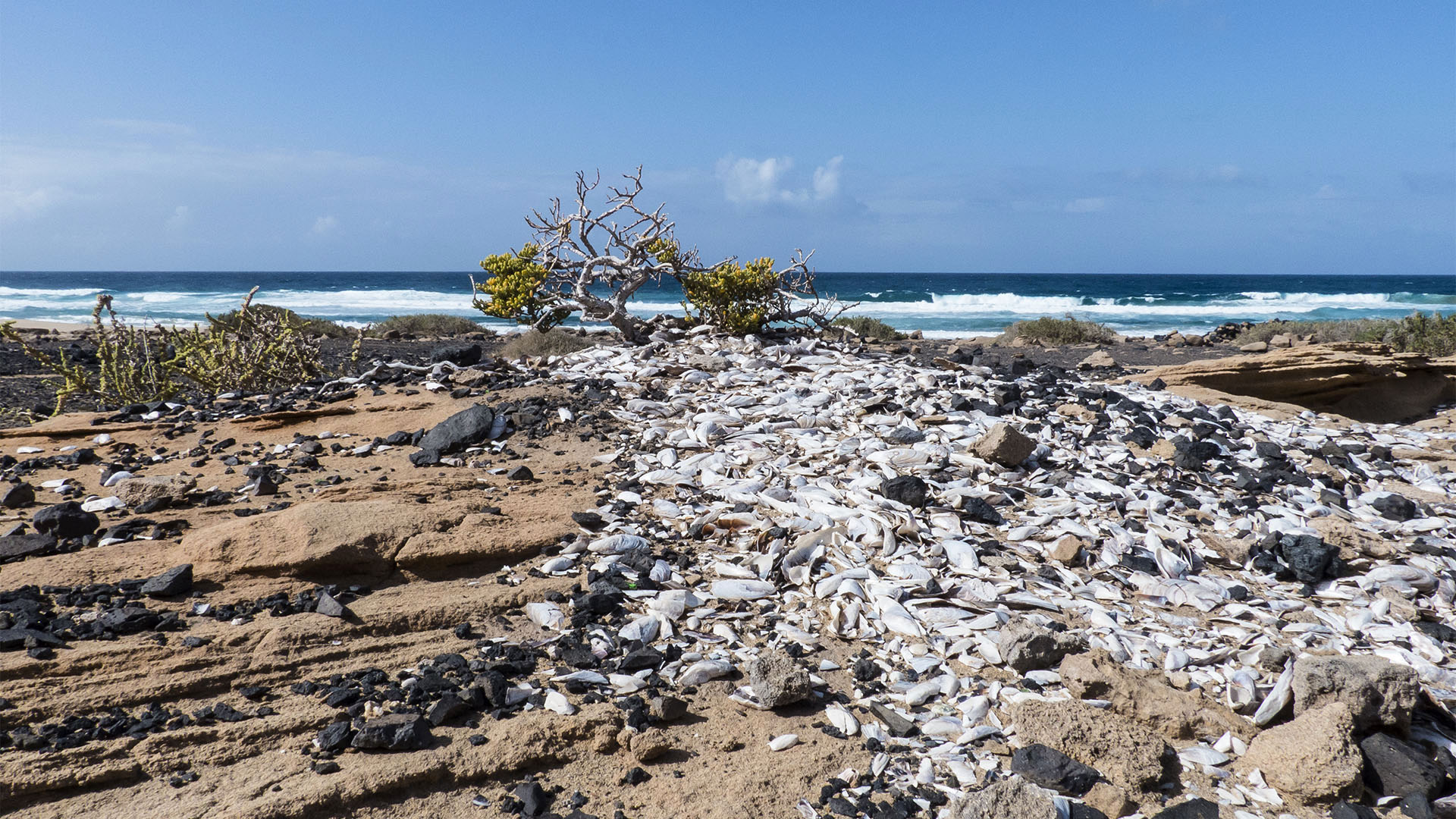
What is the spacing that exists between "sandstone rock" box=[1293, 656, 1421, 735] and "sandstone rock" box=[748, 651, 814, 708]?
174 cm

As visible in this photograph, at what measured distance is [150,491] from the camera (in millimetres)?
4086

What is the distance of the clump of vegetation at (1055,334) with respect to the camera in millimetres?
17344

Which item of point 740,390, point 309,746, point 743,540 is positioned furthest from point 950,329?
point 309,746

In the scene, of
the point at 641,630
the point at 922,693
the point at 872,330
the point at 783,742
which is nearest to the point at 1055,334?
the point at 872,330

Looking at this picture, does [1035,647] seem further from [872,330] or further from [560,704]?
[872,330]

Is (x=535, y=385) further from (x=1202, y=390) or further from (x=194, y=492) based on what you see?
(x=1202, y=390)

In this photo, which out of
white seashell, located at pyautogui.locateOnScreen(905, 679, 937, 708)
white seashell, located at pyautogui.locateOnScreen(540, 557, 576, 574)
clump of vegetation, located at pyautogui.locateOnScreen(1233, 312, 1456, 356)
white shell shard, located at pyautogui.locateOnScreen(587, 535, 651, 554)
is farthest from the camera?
clump of vegetation, located at pyautogui.locateOnScreen(1233, 312, 1456, 356)

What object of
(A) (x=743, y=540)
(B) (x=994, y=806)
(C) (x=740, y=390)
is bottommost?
(B) (x=994, y=806)

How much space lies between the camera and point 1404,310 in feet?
130

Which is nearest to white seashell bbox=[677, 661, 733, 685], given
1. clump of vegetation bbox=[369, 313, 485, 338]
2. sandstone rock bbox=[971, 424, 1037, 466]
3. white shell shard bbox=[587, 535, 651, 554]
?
white shell shard bbox=[587, 535, 651, 554]

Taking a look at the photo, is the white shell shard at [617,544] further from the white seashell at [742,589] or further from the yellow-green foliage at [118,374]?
the yellow-green foliage at [118,374]

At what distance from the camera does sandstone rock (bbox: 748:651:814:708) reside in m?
2.76

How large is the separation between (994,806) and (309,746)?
2133 millimetres

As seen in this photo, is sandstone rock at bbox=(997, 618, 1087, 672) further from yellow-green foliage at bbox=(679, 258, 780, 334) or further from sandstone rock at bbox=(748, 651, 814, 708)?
yellow-green foliage at bbox=(679, 258, 780, 334)
